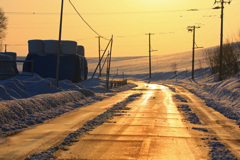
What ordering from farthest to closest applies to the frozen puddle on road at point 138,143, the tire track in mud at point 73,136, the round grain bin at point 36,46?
the round grain bin at point 36,46 < the frozen puddle on road at point 138,143 < the tire track in mud at point 73,136

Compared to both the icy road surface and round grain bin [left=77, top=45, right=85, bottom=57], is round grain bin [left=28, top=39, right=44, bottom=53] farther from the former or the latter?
the icy road surface

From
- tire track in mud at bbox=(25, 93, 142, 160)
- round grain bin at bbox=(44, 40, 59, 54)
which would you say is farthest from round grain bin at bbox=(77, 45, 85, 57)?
tire track in mud at bbox=(25, 93, 142, 160)

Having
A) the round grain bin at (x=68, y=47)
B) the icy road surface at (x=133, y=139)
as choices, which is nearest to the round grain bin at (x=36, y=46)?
the round grain bin at (x=68, y=47)

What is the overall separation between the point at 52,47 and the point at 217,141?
120ft

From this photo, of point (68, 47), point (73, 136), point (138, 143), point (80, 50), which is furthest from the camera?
point (80, 50)

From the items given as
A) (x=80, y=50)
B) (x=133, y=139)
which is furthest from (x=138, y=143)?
(x=80, y=50)

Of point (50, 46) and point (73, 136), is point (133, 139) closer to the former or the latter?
point (73, 136)

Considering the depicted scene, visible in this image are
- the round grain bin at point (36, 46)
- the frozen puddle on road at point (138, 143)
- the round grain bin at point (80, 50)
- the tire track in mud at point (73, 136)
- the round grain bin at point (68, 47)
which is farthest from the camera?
the round grain bin at point (80, 50)

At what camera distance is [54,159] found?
7043 millimetres

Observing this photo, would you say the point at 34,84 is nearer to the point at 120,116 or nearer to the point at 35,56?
the point at 120,116

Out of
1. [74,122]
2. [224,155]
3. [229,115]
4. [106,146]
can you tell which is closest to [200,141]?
[224,155]

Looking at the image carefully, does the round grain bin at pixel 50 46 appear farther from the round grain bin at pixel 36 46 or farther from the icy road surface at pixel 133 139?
the icy road surface at pixel 133 139

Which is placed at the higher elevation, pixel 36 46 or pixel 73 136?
pixel 36 46

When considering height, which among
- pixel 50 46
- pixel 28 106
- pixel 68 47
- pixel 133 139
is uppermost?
pixel 50 46
